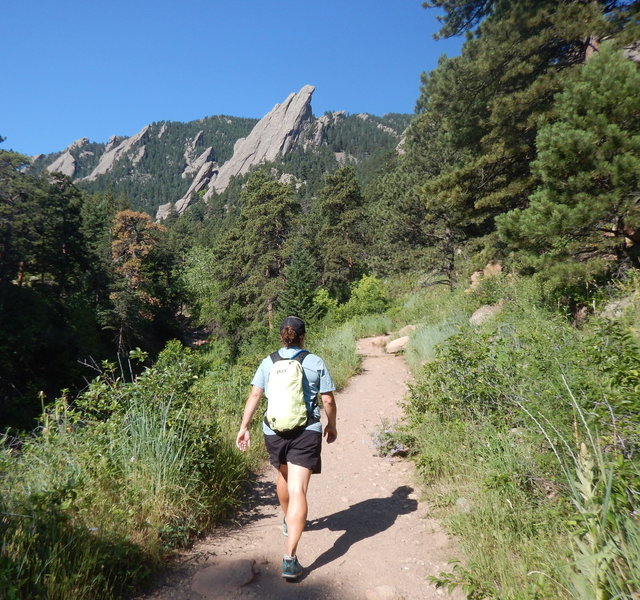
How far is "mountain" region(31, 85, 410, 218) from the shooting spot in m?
117

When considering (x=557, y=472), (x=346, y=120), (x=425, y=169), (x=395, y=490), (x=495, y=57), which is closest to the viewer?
(x=557, y=472)

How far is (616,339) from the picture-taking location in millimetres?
3064

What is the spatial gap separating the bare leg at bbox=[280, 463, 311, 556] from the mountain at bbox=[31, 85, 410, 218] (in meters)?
83.4

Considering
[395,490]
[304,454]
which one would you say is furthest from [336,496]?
[304,454]

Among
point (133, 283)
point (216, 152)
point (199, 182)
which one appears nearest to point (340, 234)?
point (133, 283)

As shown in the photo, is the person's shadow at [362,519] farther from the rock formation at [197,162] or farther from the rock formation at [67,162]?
the rock formation at [67,162]

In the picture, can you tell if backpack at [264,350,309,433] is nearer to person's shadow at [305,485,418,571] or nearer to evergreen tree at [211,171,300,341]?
person's shadow at [305,485,418,571]

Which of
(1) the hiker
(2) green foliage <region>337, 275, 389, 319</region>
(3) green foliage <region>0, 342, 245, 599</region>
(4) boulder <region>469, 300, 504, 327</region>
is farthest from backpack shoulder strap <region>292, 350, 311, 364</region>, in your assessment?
(2) green foliage <region>337, 275, 389, 319</region>

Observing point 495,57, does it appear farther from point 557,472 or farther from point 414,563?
point 414,563

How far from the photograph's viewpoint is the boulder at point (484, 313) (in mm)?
8263

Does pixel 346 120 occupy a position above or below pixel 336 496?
above

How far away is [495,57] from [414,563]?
9.42 meters

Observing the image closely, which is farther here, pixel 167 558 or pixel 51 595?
pixel 167 558

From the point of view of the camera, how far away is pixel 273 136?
130375mm
